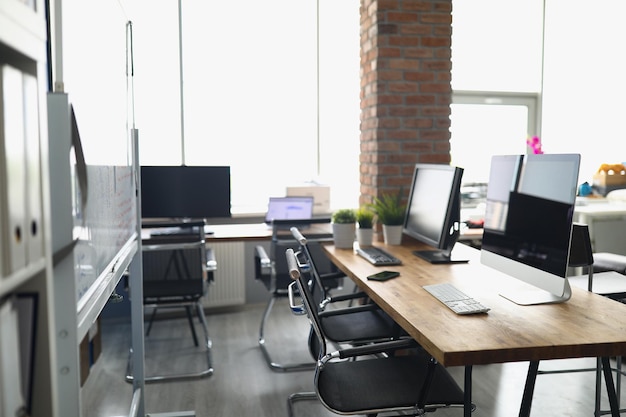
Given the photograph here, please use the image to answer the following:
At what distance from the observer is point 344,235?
336cm

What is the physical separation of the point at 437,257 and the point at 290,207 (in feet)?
5.09

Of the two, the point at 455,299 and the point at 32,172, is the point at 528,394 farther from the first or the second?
the point at 32,172

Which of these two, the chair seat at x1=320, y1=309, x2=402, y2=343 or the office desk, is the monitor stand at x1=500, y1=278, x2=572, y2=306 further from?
the chair seat at x1=320, y1=309, x2=402, y2=343

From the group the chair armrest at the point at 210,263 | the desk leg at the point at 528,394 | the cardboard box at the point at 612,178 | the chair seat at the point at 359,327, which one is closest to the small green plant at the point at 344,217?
the chair seat at the point at 359,327

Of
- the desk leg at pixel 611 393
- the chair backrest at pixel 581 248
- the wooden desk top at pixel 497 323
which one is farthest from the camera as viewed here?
the chair backrest at pixel 581 248

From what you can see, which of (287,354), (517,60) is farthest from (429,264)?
(517,60)

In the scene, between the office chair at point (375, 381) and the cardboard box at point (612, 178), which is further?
the cardboard box at point (612, 178)

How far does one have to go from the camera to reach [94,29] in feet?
5.25

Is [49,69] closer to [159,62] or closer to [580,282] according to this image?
[580,282]

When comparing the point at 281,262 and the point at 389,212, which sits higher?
the point at 389,212

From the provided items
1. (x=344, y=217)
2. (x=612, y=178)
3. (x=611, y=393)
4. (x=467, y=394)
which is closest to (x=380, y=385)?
(x=467, y=394)

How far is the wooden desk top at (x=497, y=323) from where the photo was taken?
158 cm

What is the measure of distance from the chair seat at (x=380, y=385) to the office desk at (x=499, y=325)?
0.15m

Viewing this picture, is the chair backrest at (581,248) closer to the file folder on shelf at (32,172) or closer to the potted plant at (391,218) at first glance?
the potted plant at (391,218)
